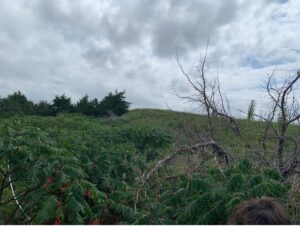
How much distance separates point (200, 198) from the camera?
12.8 ft

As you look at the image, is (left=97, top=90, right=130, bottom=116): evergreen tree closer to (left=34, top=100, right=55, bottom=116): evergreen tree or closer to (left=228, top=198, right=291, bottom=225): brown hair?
(left=34, top=100, right=55, bottom=116): evergreen tree

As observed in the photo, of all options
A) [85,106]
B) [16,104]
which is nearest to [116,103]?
[85,106]

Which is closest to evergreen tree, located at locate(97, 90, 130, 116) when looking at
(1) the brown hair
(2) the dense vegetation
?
(2) the dense vegetation

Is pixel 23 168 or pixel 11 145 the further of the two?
pixel 23 168

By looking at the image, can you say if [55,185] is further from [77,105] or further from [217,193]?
[77,105]

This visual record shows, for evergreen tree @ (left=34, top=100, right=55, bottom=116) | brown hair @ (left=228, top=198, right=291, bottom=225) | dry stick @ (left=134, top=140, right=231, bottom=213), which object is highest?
evergreen tree @ (left=34, top=100, right=55, bottom=116)

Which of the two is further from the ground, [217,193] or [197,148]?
[197,148]

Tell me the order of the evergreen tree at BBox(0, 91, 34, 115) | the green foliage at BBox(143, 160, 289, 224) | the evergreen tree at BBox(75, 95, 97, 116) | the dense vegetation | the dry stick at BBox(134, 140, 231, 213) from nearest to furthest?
1. the green foliage at BBox(143, 160, 289, 224)
2. the dense vegetation
3. the dry stick at BBox(134, 140, 231, 213)
4. the evergreen tree at BBox(0, 91, 34, 115)
5. the evergreen tree at BBox(75, 95, 97, 116)

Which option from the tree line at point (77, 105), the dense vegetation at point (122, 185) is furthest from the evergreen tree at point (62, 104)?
the dense vegetation at point (122, 185)

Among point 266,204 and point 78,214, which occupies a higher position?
point 266,204

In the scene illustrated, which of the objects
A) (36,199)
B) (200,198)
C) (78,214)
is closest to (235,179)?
(200,198)

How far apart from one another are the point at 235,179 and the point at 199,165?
1.24 m

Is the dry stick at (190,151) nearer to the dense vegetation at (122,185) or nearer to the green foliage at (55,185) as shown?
the dense vegetation at (122,185)

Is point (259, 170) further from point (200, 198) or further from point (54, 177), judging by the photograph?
point (54, 177)
